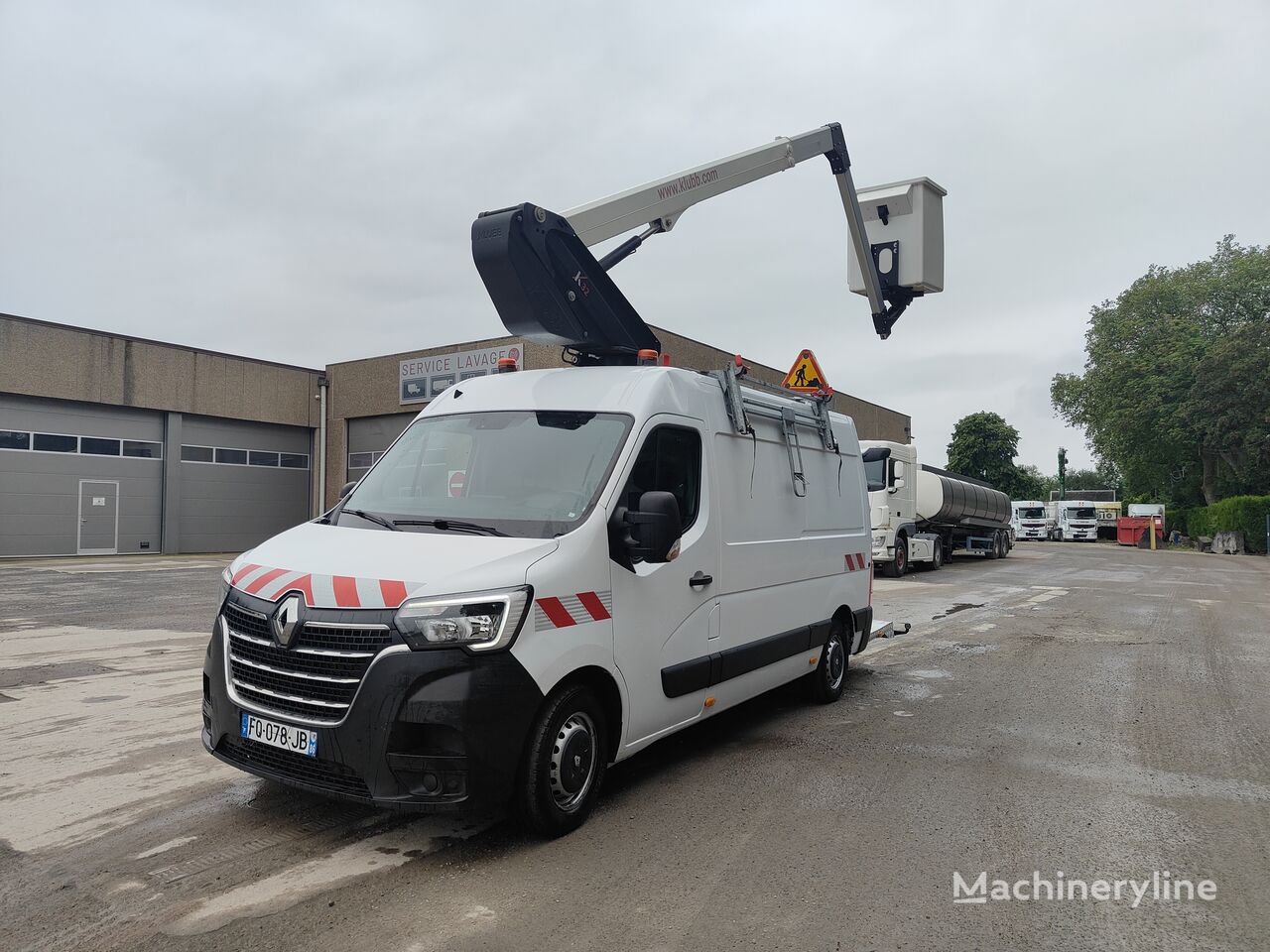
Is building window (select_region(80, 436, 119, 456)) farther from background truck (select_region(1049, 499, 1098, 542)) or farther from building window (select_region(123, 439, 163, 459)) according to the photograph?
background truck (select_region(1049, 499, 1098, 542))

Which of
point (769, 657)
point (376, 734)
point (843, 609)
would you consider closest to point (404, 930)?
point (376, 734)

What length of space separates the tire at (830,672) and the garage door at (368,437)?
25.5 m

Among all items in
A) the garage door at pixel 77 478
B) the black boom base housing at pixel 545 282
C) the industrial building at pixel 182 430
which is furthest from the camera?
the industrial building at pixel 182 430

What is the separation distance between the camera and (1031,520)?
55.3 metres

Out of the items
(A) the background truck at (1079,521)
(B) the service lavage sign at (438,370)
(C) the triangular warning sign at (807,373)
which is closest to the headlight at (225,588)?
(C) the triangular warning sign at (807,373)

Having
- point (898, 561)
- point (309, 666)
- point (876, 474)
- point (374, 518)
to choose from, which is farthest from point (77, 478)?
point (309, 666)

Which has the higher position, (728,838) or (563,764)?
(563,764)

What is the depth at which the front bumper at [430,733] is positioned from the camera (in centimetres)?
352

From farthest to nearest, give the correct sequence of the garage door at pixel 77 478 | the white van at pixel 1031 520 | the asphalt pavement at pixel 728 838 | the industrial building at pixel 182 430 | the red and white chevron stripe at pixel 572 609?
the white van at pixel 1031 520 → the industrial building at pixel 182 430 → the garage door at pixel 77 478 → the red and white chevron stripe at pixel 572 609 → the asphalt pavement at pixel 728 838

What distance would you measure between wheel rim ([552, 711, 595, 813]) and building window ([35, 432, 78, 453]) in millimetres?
27650

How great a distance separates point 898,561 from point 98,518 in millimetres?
23382

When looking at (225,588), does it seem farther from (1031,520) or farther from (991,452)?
(991,452)

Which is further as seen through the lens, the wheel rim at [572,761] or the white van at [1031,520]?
the white van at [1031,520]

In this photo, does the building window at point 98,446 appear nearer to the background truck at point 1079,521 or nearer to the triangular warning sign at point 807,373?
the triangular warning sign at point 807,373
